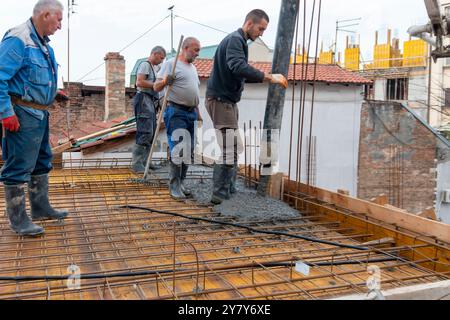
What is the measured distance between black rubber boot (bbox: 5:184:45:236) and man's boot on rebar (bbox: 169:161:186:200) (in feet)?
5.08

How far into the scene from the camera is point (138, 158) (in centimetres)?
620

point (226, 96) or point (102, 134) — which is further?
point (102, 134)

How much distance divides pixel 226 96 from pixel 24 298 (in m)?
2.54

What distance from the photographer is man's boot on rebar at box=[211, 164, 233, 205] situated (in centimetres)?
422

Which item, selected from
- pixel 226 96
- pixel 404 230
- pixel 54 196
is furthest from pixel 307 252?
pixel 54 196

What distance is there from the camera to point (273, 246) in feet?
10.6

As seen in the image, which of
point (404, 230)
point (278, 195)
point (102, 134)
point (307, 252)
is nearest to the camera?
point (307, 252)

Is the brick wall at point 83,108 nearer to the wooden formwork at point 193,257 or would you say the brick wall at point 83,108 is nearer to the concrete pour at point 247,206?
the concrete pour at point 247,206

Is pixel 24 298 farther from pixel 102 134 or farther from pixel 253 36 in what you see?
pixel 102 134

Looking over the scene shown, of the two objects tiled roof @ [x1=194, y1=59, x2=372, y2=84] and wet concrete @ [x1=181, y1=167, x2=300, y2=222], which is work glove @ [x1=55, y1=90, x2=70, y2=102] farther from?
tiled roof @ [x1=194, y1=59, x2=372, y2=84]

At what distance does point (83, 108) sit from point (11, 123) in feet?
34.6

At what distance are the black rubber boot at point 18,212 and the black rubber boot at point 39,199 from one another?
0.31 m

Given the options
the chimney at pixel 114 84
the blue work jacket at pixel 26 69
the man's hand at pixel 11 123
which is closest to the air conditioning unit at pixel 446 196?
the chimney at pixel 114 84

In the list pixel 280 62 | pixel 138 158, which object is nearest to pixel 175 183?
pixel 280 62
